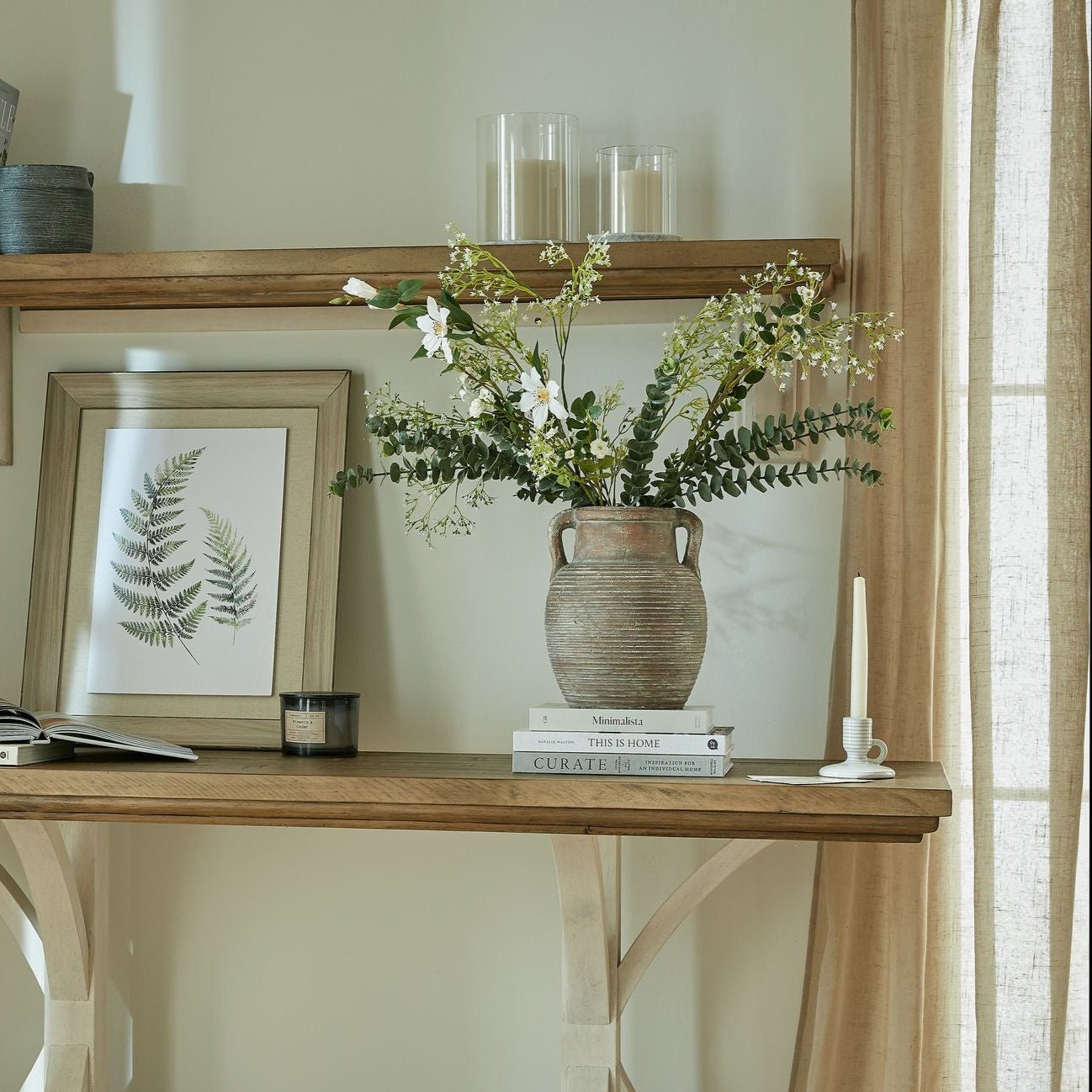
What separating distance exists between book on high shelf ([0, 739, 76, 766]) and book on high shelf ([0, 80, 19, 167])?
795 millimetres

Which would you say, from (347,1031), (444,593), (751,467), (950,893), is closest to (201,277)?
(444,593)

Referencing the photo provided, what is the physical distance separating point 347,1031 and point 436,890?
23cm

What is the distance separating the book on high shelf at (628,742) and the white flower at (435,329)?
17.0 inches

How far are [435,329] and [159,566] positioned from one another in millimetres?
614

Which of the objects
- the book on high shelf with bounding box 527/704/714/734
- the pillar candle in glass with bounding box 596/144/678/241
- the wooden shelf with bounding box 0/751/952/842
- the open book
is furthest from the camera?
the pillar candle in glass with bounding box 596/144/678/241

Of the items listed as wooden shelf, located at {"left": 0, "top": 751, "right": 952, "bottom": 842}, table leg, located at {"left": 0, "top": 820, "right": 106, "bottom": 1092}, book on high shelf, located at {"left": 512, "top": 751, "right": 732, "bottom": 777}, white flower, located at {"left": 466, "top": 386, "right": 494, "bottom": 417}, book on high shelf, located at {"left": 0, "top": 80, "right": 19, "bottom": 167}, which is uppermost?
book on high shelf, located at {"left": 0, "top": 80, "right": 19, "bottom": 167}

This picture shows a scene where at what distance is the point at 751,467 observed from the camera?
1.68 m

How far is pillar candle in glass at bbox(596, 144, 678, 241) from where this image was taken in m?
1.63

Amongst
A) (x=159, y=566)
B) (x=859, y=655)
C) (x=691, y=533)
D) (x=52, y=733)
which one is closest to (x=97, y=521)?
(x=159, y=566)

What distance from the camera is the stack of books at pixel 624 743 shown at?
4.50 ft

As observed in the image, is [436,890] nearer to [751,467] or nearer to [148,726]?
[148,726]

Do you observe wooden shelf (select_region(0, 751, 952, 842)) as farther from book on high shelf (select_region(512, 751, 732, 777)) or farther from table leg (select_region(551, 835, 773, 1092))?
table leg (select_region(551, 835, 773, 1092))

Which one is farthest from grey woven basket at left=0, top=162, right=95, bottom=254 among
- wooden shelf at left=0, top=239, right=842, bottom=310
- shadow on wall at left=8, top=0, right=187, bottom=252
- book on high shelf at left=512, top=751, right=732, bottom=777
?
book on high shelf at left=512, top=751, right=732, bottom=777

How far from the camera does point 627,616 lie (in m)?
1.42
